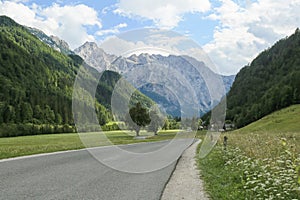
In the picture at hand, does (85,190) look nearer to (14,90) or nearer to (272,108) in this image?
(272,108)

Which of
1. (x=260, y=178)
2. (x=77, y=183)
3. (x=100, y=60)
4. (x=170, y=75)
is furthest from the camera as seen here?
(x=170, y=75)

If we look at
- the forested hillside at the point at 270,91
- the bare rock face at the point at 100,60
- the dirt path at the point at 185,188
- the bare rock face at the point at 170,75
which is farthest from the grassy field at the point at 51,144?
the forested hillside at the point at 270,91

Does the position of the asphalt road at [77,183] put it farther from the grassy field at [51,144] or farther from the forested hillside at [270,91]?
the forested hillside at [270,91]

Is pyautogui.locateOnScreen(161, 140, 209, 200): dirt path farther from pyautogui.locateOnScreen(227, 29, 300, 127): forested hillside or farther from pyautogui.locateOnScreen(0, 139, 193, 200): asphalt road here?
pyautogui.locateOnScreen(227, 29, 300, 127): forested hillside

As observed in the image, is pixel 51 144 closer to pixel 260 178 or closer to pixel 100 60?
pixel 100 60

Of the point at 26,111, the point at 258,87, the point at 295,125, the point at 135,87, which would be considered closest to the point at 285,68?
the point at 258,87

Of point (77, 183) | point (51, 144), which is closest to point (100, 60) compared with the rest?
point (77, 183)

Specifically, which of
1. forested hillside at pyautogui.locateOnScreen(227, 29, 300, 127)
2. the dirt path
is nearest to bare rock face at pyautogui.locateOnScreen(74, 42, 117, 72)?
the dirt path
